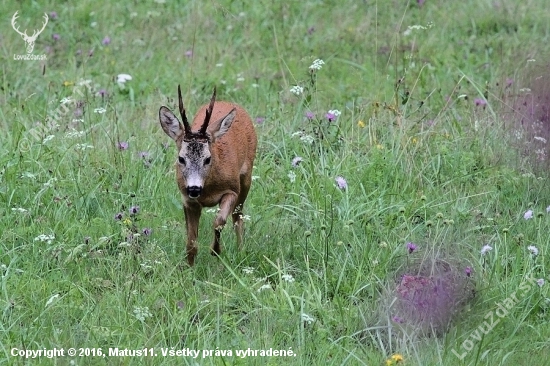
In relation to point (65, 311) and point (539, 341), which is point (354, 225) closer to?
point (539, 341)

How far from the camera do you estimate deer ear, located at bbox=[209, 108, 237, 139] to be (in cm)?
620

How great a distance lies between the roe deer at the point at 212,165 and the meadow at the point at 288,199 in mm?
167

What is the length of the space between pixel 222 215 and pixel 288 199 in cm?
79

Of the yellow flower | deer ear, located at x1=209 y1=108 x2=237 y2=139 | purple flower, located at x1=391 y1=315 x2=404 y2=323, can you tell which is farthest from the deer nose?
the yellow flower

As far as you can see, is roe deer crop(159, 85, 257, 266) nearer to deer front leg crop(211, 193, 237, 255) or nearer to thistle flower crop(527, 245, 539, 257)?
deer front leg crop(211, 193, 237, 255)

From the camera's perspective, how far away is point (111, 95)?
859 centimetres

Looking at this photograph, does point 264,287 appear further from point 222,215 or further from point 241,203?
point 241,203

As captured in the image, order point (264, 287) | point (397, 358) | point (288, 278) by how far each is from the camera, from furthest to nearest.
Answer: point (288, 278) < point (264, 287) < point (397, 358)

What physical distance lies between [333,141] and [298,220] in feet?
3.54

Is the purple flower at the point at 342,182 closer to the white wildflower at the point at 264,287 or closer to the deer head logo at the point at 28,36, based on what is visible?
the white wildflower at the point at 264,287

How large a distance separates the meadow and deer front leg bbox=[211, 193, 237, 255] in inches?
4.4

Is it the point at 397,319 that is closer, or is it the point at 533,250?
the point at 397,319

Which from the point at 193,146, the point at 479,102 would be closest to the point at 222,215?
the point at 193,146

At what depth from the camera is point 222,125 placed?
6.23 metres
